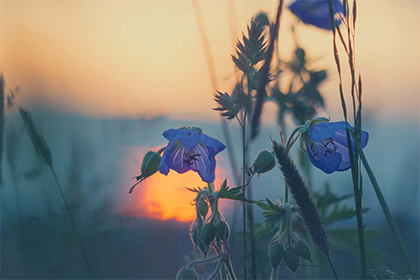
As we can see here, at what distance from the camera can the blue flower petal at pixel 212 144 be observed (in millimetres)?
1258

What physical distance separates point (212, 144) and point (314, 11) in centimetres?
102

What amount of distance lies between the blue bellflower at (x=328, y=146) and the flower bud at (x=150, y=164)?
43 centimetres

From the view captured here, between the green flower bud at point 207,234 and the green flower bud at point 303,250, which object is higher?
the green flower bud at point 207,234

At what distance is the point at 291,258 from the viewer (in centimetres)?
117

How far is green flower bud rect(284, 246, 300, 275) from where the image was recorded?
1169 mm

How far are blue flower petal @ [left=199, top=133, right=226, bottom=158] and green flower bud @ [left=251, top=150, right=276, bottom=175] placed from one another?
94 mm

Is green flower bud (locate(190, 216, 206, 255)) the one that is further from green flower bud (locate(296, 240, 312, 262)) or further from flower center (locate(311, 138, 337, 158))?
flower center (locate(311, 138, 337, 158))

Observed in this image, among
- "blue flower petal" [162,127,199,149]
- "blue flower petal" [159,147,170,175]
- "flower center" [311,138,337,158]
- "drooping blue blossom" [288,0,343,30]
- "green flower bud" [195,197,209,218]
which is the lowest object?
"green flower bud" [195,197,209,218]

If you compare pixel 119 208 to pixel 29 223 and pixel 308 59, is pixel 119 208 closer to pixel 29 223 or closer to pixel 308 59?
pixel 29 223

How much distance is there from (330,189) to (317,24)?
0.72 m

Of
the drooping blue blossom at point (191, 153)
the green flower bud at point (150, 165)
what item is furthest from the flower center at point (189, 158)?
the green flower bud at point (150, 165)

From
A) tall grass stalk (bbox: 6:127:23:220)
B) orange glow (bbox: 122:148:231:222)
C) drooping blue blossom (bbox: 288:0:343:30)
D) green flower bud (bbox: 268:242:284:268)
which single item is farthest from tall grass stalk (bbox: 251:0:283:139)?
tall grass stalk (bbox: 6:127:23:220)

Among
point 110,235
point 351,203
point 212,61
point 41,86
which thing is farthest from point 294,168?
point 41,86

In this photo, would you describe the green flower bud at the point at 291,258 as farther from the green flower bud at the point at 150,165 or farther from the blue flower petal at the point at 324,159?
the green flower bud at the point at 150,165
